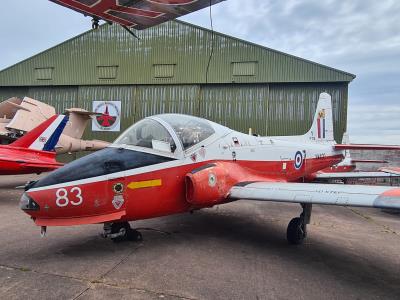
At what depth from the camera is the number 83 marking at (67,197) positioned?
13.0 ft

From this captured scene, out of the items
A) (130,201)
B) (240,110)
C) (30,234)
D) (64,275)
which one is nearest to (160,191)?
(130,201)

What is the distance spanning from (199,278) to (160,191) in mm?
1438

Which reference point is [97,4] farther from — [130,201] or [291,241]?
[291,241]

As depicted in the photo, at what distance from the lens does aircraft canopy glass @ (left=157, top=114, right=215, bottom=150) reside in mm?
5207

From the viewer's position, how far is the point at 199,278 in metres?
3.80

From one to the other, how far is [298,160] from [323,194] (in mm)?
3542

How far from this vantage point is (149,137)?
4930 mm

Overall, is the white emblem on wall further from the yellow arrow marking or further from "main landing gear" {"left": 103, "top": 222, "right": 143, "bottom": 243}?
the yellow arrow marking

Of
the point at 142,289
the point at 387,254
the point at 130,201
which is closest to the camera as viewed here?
the point at 142,289

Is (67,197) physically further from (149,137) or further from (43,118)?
(43,118)

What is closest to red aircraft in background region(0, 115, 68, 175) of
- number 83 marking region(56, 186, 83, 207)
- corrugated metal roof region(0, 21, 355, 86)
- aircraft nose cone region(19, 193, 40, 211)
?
aircraft nose cone region(19, 193, 40, 211)

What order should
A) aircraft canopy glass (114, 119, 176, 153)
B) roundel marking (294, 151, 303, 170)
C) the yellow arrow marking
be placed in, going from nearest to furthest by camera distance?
the yellow arrow marking → aircraft canopy glass (114, 119, 176, 153) → roundel marking (294, 151, 303, 170)

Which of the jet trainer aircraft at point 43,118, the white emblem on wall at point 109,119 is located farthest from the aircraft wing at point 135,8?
the white emblem on wall at point 109,119

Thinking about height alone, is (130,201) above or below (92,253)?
above
